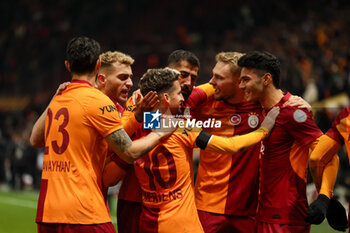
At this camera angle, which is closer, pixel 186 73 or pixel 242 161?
pixel 242 161

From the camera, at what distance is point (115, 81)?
4723mm

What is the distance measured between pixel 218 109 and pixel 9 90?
653 inches

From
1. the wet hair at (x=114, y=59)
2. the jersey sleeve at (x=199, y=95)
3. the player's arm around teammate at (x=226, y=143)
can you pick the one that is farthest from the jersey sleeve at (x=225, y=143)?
the wet hair at (x=114, y=59)

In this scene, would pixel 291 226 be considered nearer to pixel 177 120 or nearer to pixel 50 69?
pixel 177 120

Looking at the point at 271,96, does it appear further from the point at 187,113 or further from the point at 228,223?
the point at 228,223

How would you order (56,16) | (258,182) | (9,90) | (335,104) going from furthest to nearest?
(56,16) < (9,90) < (335,104) < (258,182)

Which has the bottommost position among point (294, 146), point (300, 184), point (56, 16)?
point (300, 184)

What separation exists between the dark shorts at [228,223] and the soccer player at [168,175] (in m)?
0.63

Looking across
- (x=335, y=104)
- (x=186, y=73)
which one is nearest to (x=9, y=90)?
(x=335, y=104)

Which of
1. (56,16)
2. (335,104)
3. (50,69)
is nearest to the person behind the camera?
(335,104)

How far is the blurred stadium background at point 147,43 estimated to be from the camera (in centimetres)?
1135

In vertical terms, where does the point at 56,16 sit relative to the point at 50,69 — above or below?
above

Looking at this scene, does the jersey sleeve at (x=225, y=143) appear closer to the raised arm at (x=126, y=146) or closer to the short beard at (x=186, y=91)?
the raised arm at (x=126, y=146)

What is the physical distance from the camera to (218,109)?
4.56m
